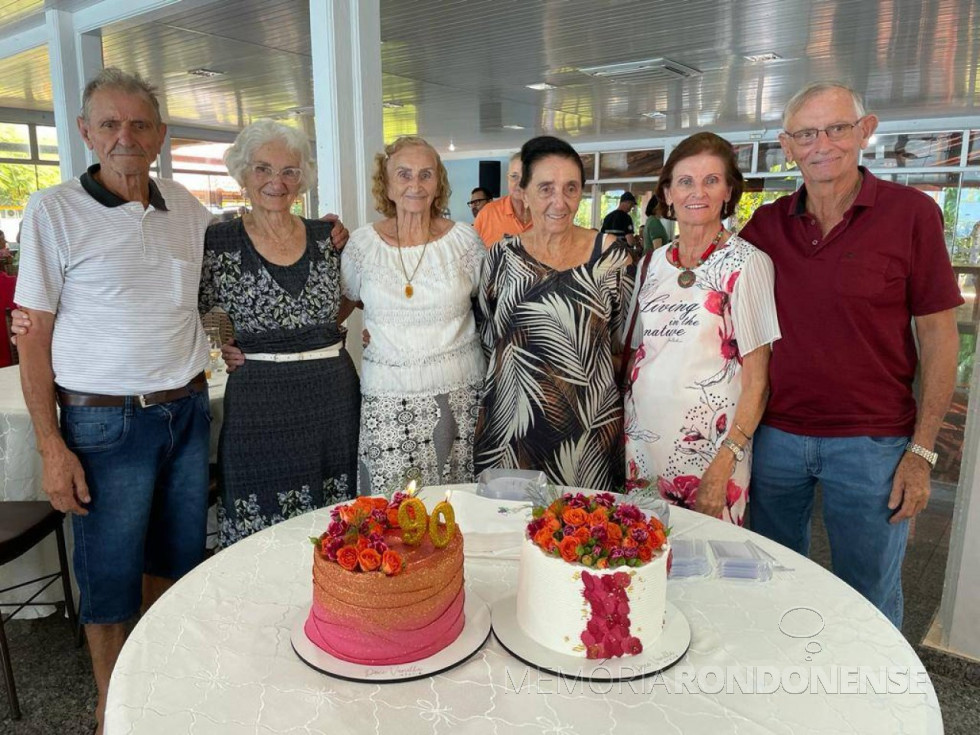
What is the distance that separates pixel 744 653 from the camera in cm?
108

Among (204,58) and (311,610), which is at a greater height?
(204,58)

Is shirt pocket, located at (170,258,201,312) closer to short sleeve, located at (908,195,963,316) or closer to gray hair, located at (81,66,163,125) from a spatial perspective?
gray hair, located at (81,66,163,125)

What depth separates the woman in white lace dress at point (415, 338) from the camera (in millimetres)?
2123

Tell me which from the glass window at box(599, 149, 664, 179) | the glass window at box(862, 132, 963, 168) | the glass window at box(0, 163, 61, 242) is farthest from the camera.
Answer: the glass window at box(599, 149, 664, 179)

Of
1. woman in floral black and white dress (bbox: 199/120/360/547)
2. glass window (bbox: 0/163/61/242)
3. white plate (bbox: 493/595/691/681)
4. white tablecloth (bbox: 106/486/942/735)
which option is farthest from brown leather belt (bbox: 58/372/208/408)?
glass window (bbox: 0/163/61/242)

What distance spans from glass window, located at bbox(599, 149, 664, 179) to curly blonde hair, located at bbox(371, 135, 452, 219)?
12735 millimetres

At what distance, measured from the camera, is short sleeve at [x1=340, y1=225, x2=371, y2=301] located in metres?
2.20

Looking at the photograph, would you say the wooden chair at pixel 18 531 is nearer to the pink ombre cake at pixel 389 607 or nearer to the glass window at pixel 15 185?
the pink ombre cake at pixel 389 607

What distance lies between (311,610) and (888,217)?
5.20ft

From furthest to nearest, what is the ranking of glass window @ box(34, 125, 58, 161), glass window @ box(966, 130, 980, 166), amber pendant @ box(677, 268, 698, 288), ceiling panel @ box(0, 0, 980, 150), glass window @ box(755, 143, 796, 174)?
1. glass window @ box(755, 143, 796, 174)
2. glass window @ box(34, 125, 58, 161)
3. glass window @ box(966, 130, 980, 166)
4. ceiling panel @ box(0, 0, 980, 150)
5. amber pendant @ box(677, 268, 698, 288)

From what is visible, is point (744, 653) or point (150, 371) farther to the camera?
point (150, 371)

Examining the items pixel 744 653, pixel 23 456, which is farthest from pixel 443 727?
pixel 23 456

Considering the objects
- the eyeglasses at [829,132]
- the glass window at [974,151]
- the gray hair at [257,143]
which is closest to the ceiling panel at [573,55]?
the glass window at [974,151]

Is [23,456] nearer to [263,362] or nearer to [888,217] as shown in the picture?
[263,362]
